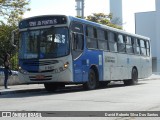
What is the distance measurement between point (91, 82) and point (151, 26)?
63268mm

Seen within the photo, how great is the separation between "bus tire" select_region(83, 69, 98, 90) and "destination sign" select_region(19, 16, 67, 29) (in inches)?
129

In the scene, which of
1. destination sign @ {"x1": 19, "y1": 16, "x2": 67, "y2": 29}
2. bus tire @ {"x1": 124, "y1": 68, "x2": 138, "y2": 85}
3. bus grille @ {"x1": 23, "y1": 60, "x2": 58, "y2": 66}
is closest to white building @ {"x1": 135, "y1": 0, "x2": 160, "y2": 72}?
bus tire @ {"x1": 124, "y1": 68, "x2": 138, "y2": 85}

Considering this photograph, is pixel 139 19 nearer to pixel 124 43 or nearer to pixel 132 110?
pixel 124 43

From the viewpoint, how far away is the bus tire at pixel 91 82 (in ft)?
64.1

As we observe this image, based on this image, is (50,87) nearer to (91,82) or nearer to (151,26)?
(91,82)

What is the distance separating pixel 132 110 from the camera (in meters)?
11.1

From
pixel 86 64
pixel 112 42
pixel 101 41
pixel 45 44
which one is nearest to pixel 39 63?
pixel 45 44

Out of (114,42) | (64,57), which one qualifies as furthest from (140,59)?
(64,57)

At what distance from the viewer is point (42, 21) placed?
1805 cm

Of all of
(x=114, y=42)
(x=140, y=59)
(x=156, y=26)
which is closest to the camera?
(x=114, y=42)

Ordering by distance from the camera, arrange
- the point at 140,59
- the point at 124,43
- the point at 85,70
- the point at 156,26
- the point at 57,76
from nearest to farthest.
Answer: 1. the point at 57,76
2. the point at 85,70
3. the point at 124,43
4. the point at 140,59
5. the point at 156,26

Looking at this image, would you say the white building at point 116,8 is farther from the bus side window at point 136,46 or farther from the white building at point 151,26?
the bus side window at point 136,46

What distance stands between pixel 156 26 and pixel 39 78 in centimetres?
6428

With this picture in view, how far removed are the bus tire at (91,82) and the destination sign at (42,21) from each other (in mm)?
3272
